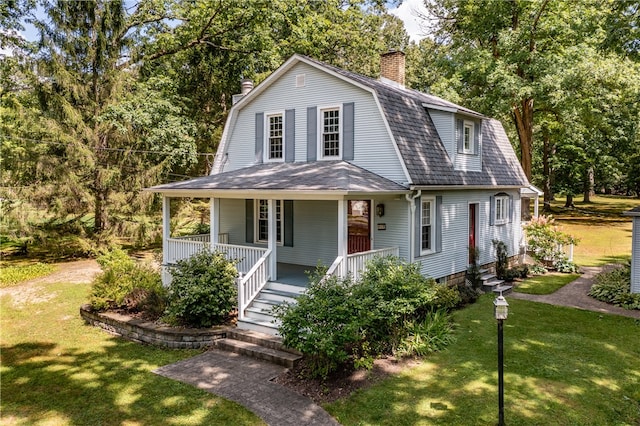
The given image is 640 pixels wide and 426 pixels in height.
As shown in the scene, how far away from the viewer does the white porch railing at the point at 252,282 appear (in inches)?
396

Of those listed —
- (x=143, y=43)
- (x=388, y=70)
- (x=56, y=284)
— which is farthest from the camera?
(x=143, y=43)

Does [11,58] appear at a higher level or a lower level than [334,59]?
lower

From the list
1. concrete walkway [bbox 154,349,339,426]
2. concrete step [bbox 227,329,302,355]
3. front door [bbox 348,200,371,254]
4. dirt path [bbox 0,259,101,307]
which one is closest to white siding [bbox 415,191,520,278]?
front door [bbox 348,200,371,254]

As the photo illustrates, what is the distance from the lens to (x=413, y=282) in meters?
9.09

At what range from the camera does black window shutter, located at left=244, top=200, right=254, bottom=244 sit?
14578 mm

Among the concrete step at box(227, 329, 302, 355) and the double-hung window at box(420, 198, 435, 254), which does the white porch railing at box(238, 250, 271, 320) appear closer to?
the concrete step at box(227, 329, 302, 355)

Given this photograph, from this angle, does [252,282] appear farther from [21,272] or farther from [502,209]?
[21,272]

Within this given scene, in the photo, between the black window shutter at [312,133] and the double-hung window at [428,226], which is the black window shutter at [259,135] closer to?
the black window shutter at [312,133]

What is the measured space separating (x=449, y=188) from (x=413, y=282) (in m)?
4.37

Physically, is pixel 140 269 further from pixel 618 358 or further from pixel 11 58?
pixel 11 58

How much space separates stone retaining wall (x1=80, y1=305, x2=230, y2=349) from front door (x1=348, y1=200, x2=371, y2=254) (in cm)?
451

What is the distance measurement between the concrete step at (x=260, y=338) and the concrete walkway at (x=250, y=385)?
1.36 ft

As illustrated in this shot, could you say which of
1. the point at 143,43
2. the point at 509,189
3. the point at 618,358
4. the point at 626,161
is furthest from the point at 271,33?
the point at 626,161

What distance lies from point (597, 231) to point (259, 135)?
23.3m
